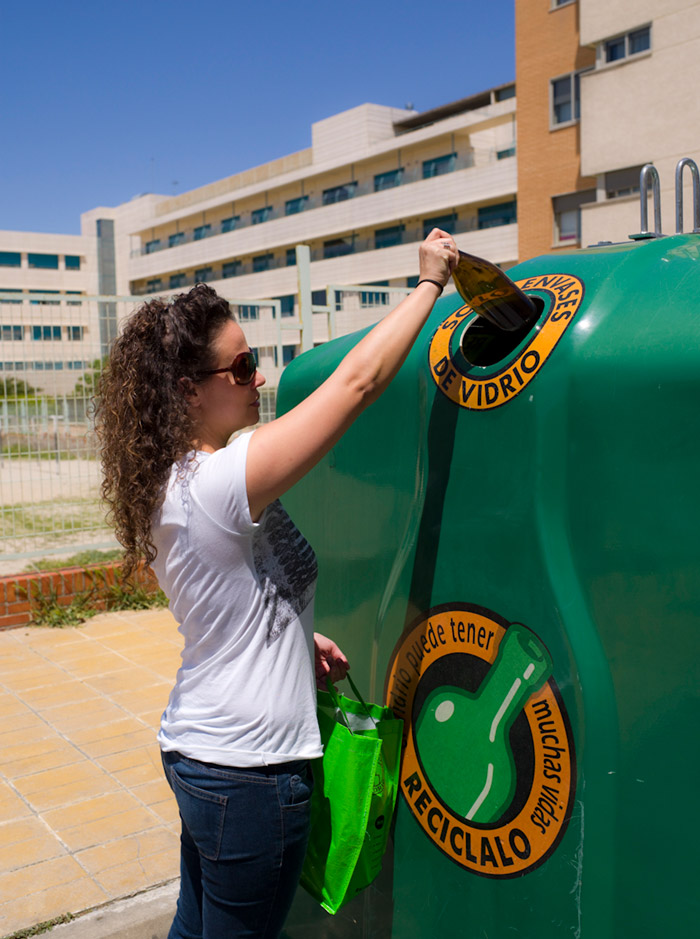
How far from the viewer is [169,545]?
1540 millimetres

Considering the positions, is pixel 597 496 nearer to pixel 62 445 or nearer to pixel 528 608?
pixel 528 608

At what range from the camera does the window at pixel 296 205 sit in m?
49.5

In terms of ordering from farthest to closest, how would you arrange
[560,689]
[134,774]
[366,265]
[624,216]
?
[366,265] < [624,216] < [134,774] < [560,689]

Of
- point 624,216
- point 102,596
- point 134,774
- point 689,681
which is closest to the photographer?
point 689,681

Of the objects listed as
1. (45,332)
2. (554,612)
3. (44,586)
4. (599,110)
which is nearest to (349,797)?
(554,612)

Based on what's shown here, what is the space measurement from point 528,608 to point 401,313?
53 cm

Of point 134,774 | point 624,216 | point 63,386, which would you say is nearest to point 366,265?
point 624,216

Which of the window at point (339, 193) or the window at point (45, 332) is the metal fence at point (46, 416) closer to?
the window at point (45, 332)

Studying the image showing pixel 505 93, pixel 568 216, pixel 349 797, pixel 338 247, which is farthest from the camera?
pixel 338 247

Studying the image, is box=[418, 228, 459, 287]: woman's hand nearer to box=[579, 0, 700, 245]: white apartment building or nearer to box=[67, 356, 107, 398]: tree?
box=[67, 356, 107, 398]: tree

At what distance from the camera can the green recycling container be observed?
4.50ft

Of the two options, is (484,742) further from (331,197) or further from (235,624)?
(331,197)

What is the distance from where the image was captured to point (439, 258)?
4.99 feet

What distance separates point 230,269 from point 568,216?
32036 millimetres
